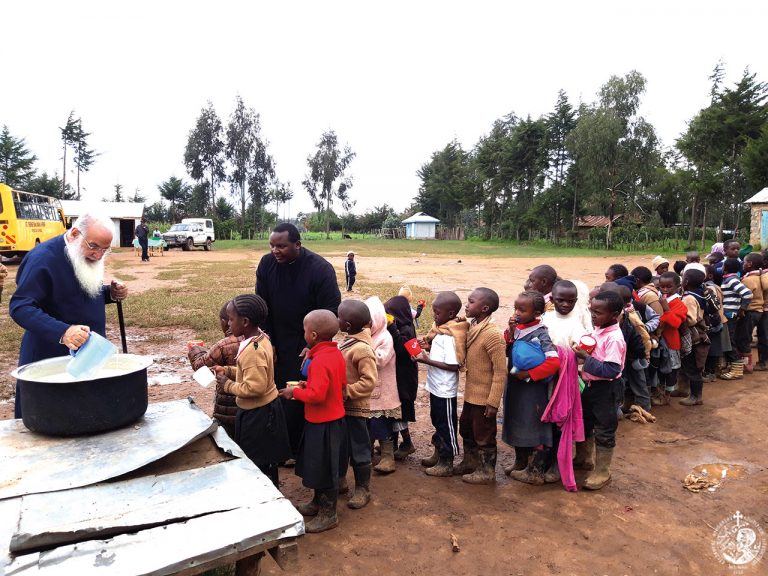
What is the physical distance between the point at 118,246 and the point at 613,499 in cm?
3702

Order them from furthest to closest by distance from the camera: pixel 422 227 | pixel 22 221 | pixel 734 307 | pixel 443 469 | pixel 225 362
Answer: pixel 422 227 → pixel 22 221 → pixel 734 307 → pixel 443 469 → pixel 225 362

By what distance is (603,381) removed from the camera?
3.65 meters

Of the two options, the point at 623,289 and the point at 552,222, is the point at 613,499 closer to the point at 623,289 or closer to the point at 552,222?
the point at 623,289

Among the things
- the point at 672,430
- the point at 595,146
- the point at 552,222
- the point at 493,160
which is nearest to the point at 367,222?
the point at 493,160

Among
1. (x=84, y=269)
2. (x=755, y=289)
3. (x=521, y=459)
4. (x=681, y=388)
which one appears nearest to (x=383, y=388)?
(x=521, y=459)

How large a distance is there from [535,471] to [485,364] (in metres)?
0.90

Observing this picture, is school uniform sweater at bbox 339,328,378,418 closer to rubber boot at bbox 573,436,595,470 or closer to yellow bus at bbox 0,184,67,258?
rubber boot at bbox 573,436,595,470

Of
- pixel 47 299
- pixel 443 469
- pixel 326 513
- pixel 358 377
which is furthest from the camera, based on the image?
pixel 443 469

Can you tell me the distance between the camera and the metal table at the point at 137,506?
1.51 m

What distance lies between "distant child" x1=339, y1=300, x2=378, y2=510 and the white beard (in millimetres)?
1457

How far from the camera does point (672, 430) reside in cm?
479

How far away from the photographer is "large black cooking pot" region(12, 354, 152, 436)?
219cm

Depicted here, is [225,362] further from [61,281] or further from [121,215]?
[121,215]

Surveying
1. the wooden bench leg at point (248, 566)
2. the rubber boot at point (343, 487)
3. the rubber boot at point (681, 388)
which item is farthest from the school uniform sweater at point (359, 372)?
the rubber boot at point (681, 388)
